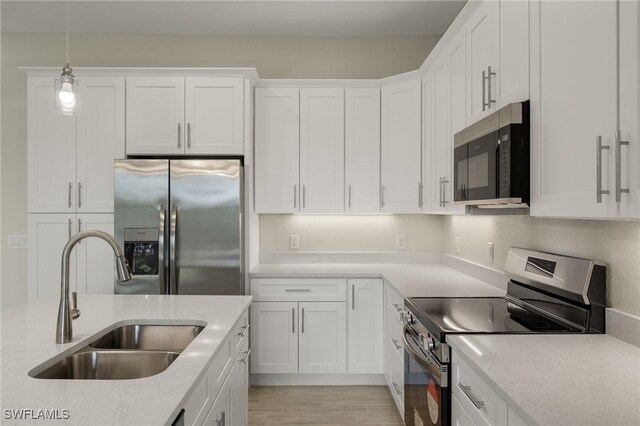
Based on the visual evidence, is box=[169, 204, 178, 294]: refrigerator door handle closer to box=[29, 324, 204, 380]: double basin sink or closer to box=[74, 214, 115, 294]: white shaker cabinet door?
box=[74, 214, 115, 294]: white shaker cabinet door

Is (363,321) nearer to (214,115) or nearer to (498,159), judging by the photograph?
(498,159)

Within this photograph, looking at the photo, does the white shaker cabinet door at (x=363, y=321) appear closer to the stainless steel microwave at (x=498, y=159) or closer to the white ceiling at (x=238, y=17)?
the stainless steel microwave at (x=498, y=159)

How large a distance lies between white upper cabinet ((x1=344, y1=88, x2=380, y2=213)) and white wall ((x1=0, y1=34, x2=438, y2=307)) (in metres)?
0.41

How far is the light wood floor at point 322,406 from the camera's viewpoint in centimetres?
277

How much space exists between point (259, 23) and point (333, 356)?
2.85m

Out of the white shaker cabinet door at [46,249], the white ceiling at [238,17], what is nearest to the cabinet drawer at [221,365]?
the white shaker cabinet door at [46,249]

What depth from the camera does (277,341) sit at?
326 centimetres

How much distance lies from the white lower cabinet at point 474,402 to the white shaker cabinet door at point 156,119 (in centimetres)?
263

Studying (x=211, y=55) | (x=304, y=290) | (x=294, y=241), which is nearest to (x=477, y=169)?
(x=304, y=290)

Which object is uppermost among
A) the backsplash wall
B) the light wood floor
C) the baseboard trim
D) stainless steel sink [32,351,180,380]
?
the backsplash wall

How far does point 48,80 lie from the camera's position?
3.35 m

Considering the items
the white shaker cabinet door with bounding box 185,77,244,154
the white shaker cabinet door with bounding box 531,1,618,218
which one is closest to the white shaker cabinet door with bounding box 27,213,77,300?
the white shaker cabinet door with bounding box 185,77,244,154

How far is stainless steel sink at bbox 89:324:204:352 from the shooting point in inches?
69.2

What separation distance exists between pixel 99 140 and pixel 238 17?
152cm
